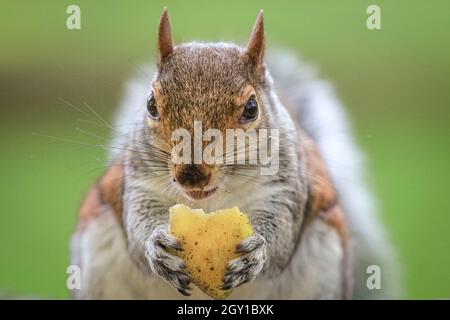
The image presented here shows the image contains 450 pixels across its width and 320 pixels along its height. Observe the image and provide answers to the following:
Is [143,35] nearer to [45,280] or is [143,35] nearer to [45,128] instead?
[45,128]

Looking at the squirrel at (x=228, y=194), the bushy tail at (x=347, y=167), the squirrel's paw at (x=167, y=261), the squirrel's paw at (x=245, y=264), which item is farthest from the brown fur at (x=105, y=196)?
the bushy tail at (x=347, y=167)

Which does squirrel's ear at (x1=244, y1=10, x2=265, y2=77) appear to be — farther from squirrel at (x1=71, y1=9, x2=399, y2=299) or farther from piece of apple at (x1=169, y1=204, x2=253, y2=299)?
piece of apple at (x1=169, y1=204, x2=253, y2=299)

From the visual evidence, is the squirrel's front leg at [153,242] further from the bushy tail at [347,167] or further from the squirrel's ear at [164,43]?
the bushy tail at [347,167]

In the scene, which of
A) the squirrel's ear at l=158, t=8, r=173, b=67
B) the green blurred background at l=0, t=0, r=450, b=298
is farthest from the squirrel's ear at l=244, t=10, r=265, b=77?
the green blurred background at l=0, t=0, r=450, b=298

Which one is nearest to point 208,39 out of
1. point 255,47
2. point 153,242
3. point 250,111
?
point 255,47
